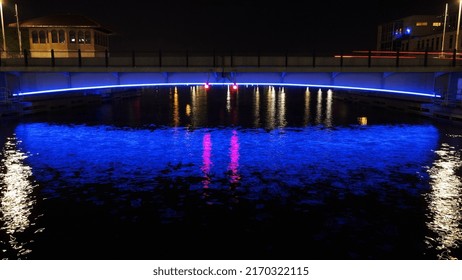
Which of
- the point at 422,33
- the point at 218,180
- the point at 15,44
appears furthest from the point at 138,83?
the point at 422,33

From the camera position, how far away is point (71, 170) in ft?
76.7

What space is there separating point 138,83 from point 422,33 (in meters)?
114

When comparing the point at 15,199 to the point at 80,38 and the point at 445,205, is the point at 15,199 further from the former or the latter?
the point at 80,38

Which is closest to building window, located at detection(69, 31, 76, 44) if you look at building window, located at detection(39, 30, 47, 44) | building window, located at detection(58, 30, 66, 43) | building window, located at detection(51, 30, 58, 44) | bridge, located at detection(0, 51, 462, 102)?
building window, located at detection(58, 30, 66, 43)

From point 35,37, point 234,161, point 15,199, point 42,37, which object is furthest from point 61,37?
point 15,199

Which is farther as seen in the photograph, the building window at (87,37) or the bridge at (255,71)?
the building window at (87,37)

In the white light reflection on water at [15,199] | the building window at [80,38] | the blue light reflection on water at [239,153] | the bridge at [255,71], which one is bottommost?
the blue light reflection on water at [239,153]

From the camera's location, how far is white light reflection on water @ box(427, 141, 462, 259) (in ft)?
44.1

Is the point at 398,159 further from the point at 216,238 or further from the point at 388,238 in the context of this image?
the point at 216,238

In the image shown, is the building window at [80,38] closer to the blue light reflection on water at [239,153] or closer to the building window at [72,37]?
the building window at [72,37]

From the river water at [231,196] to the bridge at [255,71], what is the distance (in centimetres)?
794

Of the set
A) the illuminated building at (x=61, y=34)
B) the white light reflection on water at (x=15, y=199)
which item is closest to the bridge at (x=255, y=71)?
the white light reflection on water at (x=15, y=199)

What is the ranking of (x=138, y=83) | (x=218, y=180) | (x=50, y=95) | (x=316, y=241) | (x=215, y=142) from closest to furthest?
(x=316, y=241) < (x=218, y=180) < (x=215, y=142) < (x=138, y=83) < (x=50, y=95)

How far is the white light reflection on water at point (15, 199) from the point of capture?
14.0 meters
